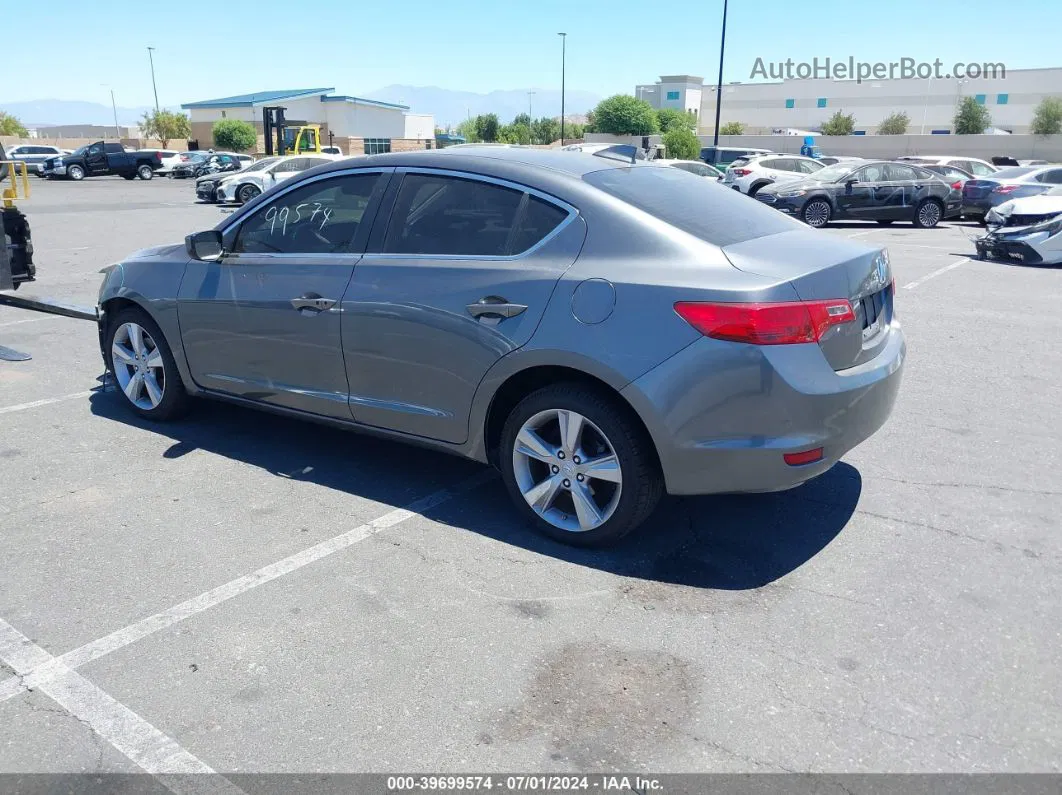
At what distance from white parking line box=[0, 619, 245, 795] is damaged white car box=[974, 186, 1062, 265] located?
47.6 ft

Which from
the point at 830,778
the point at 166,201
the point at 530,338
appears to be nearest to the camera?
the point at 830,778

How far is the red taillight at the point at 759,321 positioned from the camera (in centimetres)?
357

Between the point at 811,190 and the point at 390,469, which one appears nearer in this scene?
the point at 390,469

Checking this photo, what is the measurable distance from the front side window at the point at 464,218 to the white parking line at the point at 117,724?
7.71 feet

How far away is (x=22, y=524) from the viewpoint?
4.36 m

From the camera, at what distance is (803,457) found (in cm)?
372

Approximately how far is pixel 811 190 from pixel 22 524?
1919 centimetres

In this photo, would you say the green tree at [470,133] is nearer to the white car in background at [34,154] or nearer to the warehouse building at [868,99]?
the warehouse building at [868,99]

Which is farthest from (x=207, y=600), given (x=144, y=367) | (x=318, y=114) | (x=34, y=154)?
(x=318, y=114)

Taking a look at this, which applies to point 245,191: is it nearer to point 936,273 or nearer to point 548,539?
point 936,273

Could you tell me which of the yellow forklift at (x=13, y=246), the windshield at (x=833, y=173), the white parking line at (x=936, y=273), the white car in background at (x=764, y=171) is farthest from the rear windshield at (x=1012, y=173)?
the yellow forklift at (x=13, y=246)

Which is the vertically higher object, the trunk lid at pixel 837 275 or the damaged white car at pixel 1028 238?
the trunk lid at pixel 837 275

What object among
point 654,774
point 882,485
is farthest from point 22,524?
point 882,485

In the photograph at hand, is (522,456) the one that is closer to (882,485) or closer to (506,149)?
(506,149)
